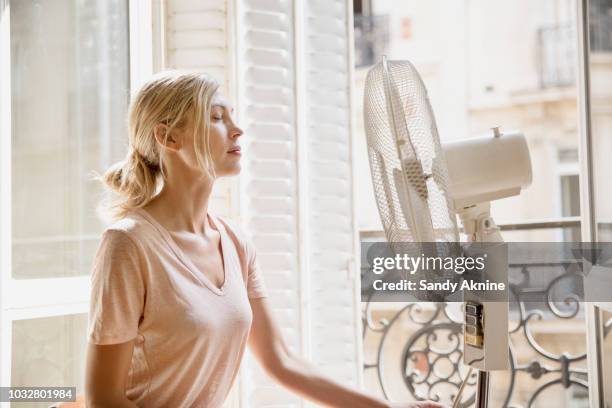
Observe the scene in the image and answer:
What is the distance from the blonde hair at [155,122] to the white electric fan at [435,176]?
313 mm

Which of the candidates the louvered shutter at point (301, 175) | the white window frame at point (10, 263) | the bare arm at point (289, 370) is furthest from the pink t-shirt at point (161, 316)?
the louvered shutter at point (301, 175)

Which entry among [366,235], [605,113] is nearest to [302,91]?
[605,113]

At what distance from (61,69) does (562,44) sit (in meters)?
7.92

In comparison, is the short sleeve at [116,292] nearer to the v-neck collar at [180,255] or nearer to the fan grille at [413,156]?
the v-neck collar at [180,255]

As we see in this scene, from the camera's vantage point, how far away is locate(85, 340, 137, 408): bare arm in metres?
1.07

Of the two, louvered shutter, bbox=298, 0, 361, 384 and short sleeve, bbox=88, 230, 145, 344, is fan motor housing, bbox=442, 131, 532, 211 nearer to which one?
short sleeve, bbox=88, 230, 145, 344

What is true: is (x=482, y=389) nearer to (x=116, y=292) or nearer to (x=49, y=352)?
(x=116, y=292)

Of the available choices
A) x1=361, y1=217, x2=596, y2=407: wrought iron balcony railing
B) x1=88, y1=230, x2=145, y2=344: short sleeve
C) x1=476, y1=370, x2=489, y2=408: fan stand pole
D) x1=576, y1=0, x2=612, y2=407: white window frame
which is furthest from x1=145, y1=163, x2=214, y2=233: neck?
x1=576, y1=0, x2=612, y2=407: white window frame

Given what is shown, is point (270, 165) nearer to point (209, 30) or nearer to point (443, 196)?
point (209, 30)

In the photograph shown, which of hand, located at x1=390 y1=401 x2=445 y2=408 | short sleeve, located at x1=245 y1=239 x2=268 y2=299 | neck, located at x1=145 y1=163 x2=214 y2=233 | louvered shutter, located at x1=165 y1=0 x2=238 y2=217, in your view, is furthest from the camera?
louvered shutter, located at x1=165 y1=0 x2=238 y2=217

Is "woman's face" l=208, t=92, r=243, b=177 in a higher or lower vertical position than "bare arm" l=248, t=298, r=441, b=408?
higher

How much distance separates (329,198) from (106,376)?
851 millimetres

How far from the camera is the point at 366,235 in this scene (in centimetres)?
361

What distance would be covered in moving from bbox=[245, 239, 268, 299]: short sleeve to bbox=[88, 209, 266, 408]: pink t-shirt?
0.47 feet
